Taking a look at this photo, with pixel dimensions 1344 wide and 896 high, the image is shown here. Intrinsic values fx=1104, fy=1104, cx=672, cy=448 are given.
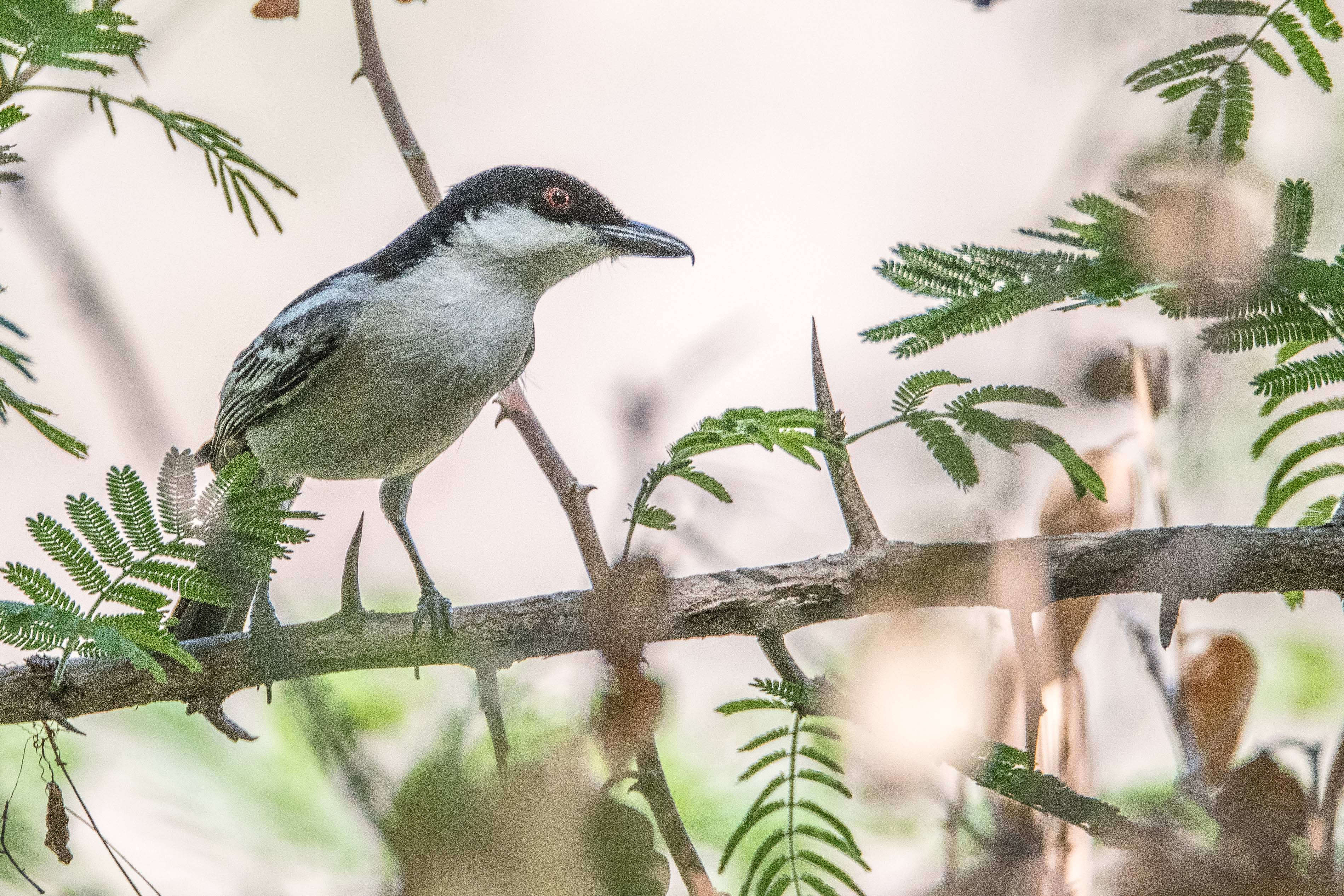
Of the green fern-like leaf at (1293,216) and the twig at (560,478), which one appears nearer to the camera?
the twig at (560,478)

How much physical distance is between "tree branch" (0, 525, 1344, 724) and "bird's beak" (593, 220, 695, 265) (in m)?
2.01

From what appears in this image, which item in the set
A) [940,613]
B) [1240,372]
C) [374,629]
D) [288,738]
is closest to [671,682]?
[940,613]

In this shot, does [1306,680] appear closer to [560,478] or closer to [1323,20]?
[1323,20]

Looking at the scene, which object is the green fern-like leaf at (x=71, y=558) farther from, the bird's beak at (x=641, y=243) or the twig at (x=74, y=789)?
the bird's beak at (x=641, y=243)

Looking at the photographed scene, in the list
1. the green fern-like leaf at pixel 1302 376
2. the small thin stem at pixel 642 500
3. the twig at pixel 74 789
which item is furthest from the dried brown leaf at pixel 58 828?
the green fern-like leaf at pixel 1302 376

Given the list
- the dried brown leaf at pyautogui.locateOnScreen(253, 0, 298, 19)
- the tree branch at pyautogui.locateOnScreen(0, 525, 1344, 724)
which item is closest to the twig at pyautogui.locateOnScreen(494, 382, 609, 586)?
the tree branch at pyautogui.locateOnScreen(0, 525, 1344, 724)

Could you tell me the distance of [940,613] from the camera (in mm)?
2312

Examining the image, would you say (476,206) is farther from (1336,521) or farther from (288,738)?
(1336,521)

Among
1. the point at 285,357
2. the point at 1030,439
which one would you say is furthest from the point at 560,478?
the point at 285,357

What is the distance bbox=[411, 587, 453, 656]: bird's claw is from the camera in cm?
279

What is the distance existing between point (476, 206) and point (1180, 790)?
357 cm

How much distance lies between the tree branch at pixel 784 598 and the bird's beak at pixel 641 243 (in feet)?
6.59

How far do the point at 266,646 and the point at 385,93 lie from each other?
157cm

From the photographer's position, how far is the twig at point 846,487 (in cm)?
248
